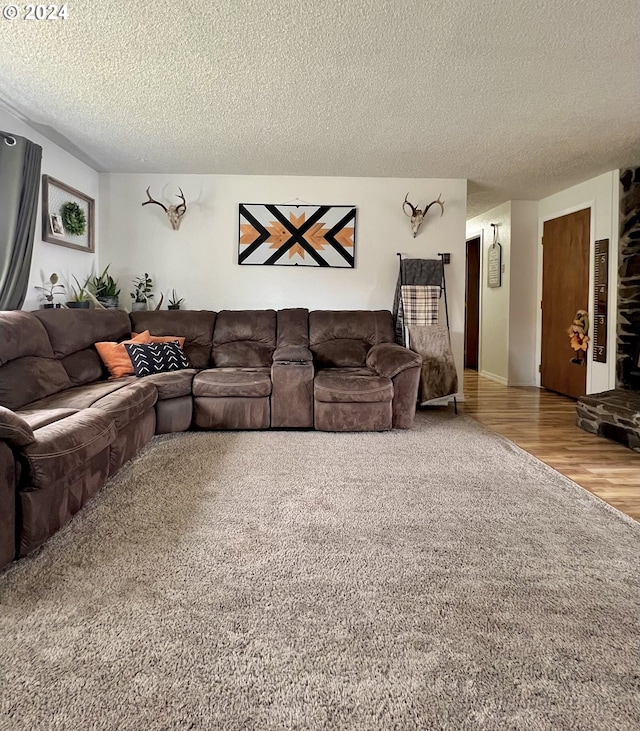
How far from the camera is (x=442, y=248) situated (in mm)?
4965

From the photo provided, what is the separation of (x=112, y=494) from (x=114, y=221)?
3.52 meters

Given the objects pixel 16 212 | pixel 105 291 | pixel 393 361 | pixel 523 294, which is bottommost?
pixel 393 361

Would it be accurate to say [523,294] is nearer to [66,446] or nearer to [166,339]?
[166,339]

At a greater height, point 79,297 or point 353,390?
point 79,297

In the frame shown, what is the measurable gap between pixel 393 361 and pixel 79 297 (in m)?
2.92

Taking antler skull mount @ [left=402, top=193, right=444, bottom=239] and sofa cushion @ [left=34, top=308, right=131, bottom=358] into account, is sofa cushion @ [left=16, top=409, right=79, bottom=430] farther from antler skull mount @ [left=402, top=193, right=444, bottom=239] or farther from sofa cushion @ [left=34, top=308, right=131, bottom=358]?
antler skull mount @ [left=402, top=193, right=444, bottom=239]

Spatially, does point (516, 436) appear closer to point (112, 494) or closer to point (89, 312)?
point (112, 494)

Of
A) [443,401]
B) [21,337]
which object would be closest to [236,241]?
[21,337]

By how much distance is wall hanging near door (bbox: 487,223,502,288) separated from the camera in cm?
631

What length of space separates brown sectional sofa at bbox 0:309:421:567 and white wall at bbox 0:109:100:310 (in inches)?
21.3

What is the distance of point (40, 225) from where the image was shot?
3.77m

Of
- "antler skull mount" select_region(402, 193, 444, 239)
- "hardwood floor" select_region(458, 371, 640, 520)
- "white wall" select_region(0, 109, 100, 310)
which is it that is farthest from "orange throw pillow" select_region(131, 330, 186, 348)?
"hardwood floor" select_region(458, 371, 640, 520)

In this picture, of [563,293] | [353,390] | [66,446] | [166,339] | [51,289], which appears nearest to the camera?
[66,446]

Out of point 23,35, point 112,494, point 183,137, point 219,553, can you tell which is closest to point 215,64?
point 23,35
